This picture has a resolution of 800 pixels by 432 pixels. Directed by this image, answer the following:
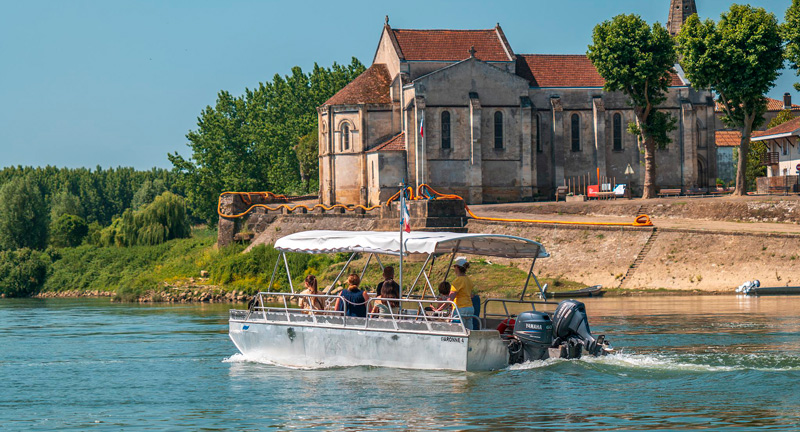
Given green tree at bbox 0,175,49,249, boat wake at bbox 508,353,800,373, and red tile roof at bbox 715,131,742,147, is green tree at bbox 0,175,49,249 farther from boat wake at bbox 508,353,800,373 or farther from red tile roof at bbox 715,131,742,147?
boat wake at bbox 508,353,800,373

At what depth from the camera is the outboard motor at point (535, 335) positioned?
23.0 m

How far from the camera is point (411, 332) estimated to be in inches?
914

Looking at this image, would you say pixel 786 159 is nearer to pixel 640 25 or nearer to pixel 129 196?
pixel 640 25

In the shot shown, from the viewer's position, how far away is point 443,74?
7319 centimetres

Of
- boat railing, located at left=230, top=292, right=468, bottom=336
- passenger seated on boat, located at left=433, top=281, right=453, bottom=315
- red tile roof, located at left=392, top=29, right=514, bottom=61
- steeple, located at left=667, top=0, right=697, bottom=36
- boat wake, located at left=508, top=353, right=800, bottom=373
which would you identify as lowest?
boat wake, located at left=508, top=353, right=800, bottom=373

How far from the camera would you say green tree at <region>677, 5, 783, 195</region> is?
189 feet

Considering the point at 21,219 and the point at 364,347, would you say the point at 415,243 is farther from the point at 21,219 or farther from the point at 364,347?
the point at 21,219

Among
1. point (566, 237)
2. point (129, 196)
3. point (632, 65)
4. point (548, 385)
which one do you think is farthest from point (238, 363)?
point (129, 196)

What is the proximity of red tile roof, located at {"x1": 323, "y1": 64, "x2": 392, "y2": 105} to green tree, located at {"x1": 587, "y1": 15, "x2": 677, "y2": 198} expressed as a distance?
16406 mm

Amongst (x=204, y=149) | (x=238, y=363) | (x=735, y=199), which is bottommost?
(x=238, y=363)

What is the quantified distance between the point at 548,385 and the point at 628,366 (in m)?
2.26

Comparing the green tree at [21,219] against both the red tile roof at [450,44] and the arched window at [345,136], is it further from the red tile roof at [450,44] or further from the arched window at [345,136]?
the red tile roof at [450,44]

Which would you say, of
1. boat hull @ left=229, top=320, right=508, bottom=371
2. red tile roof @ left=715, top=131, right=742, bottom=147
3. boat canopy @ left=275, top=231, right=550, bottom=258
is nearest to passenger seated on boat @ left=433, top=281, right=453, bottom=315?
boat hull @ left=229, top=320, right=508, bottom=371

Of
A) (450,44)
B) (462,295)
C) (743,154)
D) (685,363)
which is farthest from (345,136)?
(685,363)
